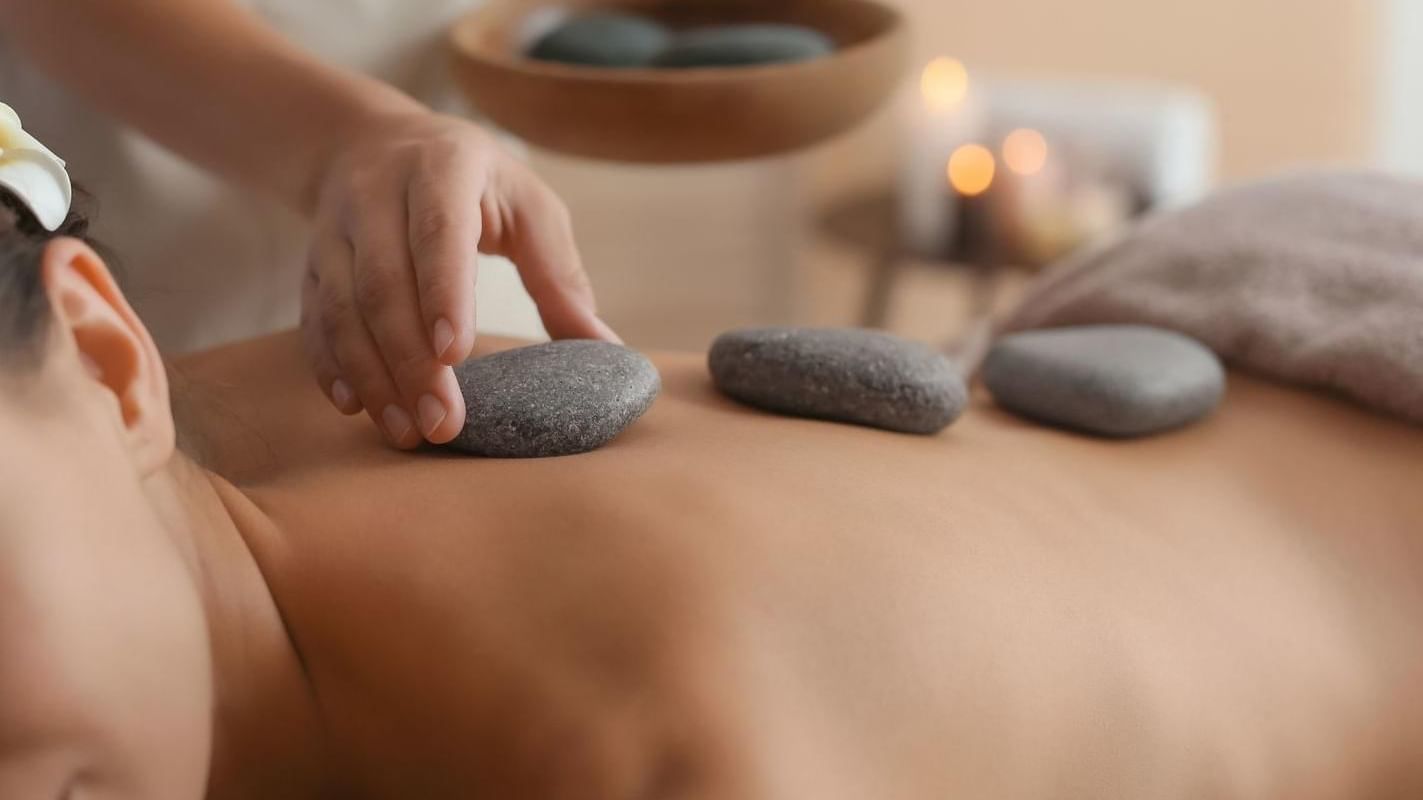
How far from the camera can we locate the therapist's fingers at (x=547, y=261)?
→ 930 mm

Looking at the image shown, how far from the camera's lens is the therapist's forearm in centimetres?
102

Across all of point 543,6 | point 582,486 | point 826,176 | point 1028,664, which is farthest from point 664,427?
point 826,176

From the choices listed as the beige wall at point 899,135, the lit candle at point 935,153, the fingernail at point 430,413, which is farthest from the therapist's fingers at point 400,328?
the lit candle at point 935,153

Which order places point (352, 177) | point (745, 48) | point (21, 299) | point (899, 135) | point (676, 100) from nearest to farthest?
point (21, 299) < point (352, 177) < point (676, 100) < point (745, 48) < point (899, 135)

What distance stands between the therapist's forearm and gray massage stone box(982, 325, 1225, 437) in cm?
44

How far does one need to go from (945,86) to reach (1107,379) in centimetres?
148

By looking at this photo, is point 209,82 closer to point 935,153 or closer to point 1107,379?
point 1107,379

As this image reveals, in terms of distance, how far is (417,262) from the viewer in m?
0.84

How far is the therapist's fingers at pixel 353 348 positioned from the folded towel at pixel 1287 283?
0.55 meters

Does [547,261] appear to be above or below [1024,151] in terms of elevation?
above

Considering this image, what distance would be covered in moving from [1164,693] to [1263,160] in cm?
192

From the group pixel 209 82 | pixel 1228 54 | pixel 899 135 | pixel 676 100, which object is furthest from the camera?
pixel 899 135

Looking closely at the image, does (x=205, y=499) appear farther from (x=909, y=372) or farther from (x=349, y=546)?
(x=909, y=372)

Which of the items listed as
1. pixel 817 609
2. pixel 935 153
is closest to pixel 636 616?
pixel 817 609
